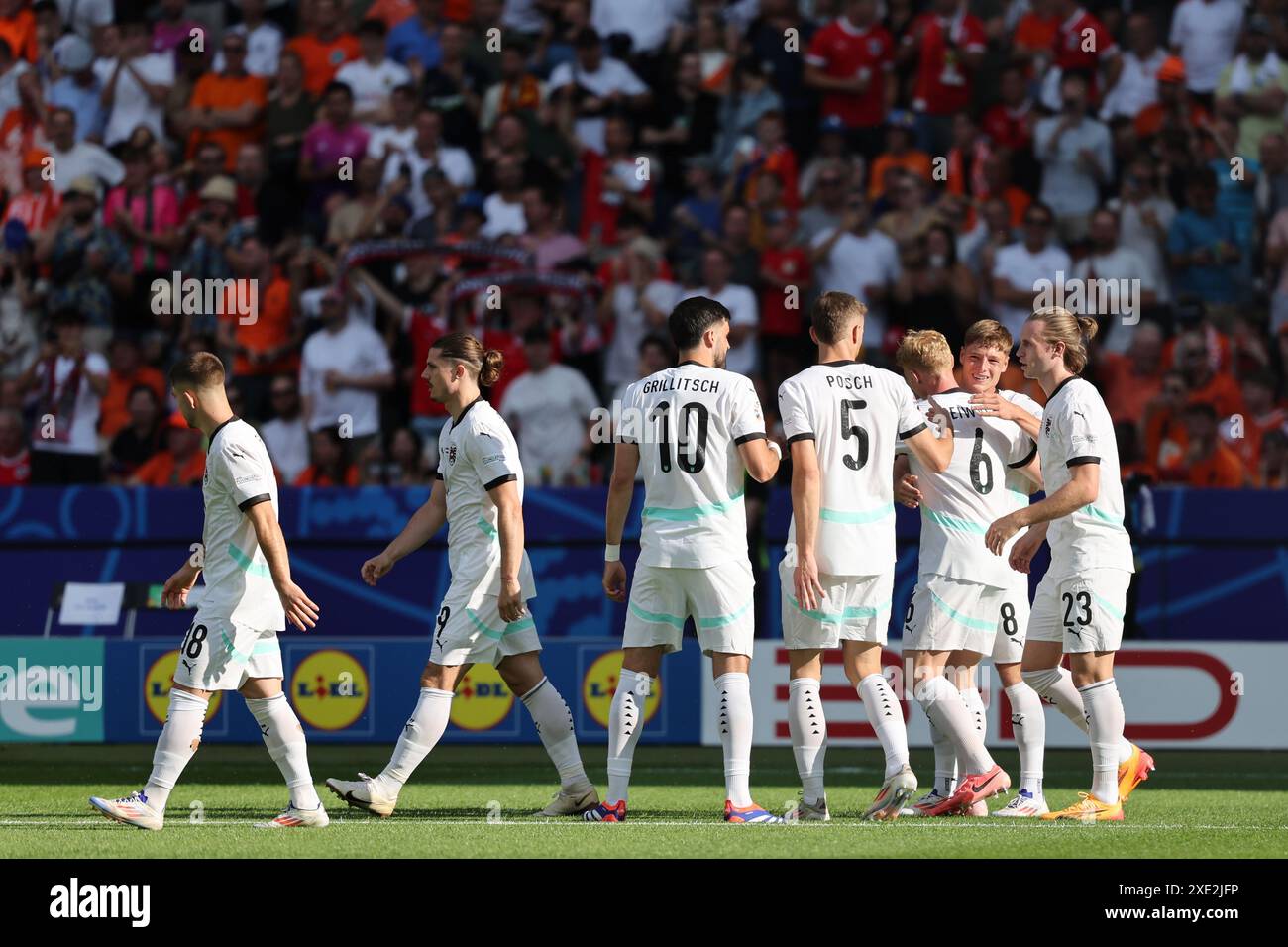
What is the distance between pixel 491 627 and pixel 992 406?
2.47 metres

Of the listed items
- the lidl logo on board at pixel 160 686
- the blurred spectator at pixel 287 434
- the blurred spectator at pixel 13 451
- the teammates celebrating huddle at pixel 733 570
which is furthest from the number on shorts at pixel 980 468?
the blurred spectator at pixel 13 451

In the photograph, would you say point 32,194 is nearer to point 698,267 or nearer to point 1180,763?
point 698,267

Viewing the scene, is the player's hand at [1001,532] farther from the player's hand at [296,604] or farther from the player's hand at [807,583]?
the player's hand at [296,604]

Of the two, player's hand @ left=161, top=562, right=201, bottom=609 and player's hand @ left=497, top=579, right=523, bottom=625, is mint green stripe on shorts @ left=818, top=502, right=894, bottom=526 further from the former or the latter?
player's hand @ left=161, top=562, right=201, bottom=609

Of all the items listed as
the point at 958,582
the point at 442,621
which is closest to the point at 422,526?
the point at 442,621

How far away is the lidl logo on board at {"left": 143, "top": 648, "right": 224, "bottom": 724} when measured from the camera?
40.3 feet

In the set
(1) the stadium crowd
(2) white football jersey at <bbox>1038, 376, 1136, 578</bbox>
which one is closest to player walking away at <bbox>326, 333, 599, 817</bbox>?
(2) white football jersey at <bbox>1038, 376, 1136, 578</bbox>

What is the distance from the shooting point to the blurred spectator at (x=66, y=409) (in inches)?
583

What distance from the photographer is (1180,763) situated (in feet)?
39.8

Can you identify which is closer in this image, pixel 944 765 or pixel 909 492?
pixel 909 492

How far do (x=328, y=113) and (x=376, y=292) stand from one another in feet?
6.92

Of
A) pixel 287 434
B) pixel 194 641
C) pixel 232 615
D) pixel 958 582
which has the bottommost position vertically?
pixel 194 641

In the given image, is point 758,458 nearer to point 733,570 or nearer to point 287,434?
point 733,570

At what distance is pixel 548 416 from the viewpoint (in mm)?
14594
